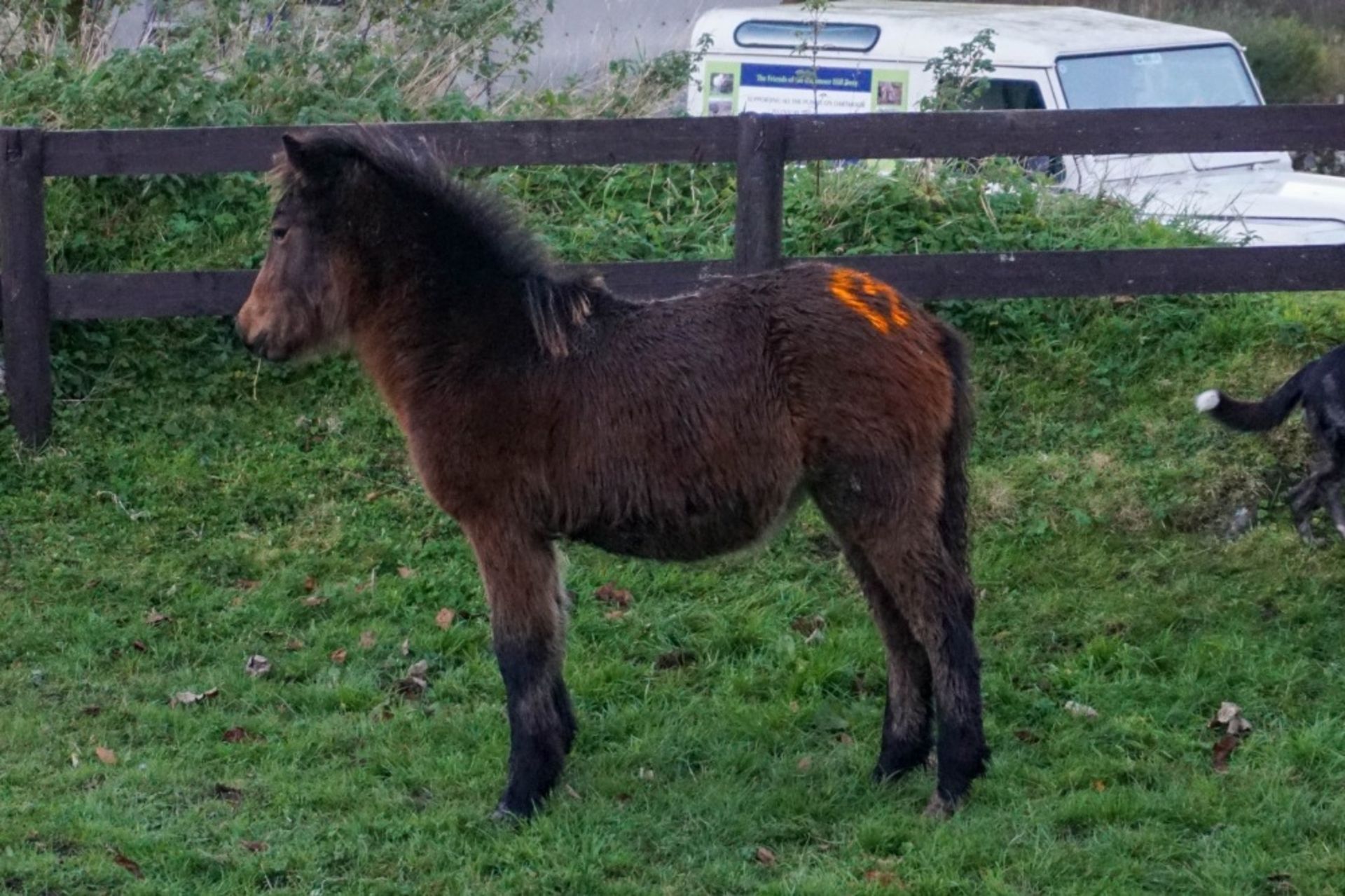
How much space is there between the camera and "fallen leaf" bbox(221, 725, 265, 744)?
18.5 ft

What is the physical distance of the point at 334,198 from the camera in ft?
16.9

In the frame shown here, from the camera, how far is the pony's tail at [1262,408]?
6.51 m

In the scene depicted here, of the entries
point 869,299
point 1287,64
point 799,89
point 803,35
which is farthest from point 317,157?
point 1287,64

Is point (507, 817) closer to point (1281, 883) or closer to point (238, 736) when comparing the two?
point (238, 736)

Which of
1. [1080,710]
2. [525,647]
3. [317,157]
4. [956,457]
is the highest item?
[317,157]

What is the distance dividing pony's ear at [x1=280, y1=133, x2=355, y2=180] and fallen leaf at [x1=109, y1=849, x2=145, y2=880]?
7.18ft

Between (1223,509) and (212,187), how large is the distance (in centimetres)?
578

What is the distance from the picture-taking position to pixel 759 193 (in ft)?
24.9

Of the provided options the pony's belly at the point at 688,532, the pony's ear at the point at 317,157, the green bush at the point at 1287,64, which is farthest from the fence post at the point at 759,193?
the green bush at the point at 1287,64

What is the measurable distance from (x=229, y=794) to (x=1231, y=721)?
135 inches

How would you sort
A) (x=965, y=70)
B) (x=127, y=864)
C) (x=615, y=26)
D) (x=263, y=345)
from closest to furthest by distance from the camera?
(x=127, y=864) → (x=263, y=345) → (x=965, y=70) → (x=615, y=26)

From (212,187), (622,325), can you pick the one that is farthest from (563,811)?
(212,187)

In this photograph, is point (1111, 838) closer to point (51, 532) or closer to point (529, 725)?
point (529, 725)

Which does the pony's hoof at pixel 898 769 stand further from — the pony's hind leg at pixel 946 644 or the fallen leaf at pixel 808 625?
the fallen leaf at pixel 808 625
